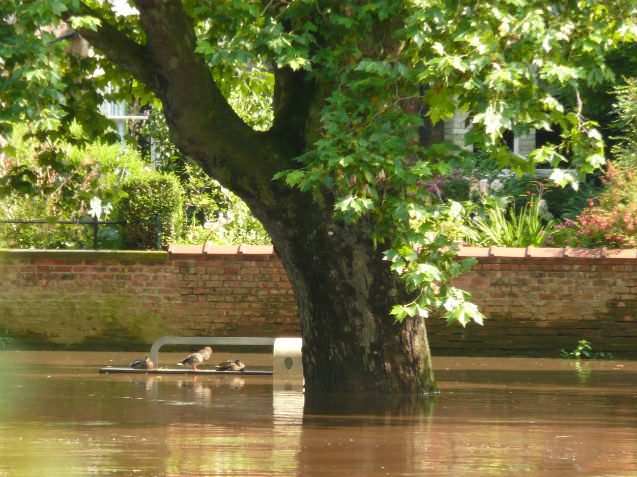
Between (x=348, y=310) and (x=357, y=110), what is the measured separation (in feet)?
7.86

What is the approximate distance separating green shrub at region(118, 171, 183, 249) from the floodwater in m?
4.43

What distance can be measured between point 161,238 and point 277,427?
983 cm

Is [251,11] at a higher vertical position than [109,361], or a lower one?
higher

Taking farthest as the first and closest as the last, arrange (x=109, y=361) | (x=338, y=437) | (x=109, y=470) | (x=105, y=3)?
(x=109, y=361), (x=105, y=3), (x=338, y=437), (x=109, y=470)

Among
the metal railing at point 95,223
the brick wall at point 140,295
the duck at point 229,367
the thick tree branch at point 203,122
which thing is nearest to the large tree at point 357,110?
A: the thick tree branch at point 203,122

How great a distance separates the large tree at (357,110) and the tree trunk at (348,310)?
0.04 feet

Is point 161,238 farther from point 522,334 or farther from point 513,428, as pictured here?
point 513,428

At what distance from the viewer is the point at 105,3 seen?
50.0 ft

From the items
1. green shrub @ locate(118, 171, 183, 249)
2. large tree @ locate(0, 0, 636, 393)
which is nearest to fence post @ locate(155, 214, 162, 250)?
green shrub @ locate(118, 171, 183, 249)

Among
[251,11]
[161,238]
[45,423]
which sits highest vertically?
[251,11]

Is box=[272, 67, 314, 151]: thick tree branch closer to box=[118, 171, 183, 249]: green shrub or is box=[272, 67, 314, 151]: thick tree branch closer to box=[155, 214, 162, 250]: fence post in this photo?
box=[155, 214, 162, 250]: fence post

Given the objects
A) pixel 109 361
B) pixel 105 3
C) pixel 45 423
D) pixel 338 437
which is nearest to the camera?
pixel 338 437

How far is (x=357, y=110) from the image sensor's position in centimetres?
1211

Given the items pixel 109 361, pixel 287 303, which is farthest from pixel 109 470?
pixel 287 303
